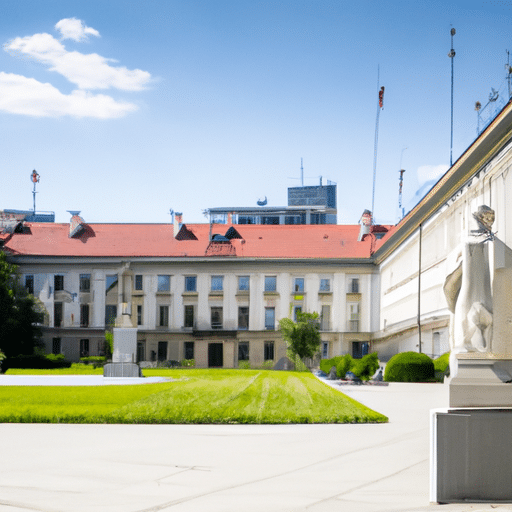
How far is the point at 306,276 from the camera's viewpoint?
69.4 meters

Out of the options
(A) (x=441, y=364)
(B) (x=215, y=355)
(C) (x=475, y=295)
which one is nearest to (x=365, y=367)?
(A) (x=441, y=364)

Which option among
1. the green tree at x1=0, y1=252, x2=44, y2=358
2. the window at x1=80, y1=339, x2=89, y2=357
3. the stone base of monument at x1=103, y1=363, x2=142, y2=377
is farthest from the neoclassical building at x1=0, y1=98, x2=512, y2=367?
the stone base of monument at x1=103, y1=363, x2=142, y2=377

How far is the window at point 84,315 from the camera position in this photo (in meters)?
69.9

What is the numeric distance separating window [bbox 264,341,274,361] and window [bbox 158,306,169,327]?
28.3 feet

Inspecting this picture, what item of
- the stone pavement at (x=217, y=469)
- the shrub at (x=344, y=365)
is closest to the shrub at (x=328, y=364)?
the shrub at (x=344, y=365)

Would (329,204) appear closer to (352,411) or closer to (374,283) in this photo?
(374,283)

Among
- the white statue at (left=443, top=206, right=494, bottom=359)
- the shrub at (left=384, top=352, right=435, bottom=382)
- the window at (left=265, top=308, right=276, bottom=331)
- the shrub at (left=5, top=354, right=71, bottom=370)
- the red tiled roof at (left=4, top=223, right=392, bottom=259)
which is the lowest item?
the shrub at (left=5, top=354, right=71, bottom=370)

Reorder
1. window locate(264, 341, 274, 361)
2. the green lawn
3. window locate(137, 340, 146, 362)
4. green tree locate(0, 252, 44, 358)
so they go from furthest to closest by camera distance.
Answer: window locate(137, 340, 146, 362) < window locate(264, 341, 274, 361) < green tree locate(0, 252, 44, 358) < the green lawn

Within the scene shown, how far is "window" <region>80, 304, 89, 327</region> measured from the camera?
229 ft

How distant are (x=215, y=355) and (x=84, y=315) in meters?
11.6

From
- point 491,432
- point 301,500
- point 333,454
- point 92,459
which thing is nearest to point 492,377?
point 491,432

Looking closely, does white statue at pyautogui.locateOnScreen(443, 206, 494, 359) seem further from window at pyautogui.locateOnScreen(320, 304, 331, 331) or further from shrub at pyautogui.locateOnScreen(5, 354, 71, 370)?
window at pyautogui.locateOnScreen(320, 304, 331, 331)

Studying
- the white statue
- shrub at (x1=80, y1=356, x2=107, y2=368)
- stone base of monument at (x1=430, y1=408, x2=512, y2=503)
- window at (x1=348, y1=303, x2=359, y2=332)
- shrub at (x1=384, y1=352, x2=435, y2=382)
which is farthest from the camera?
window at (x1=348, y1=303, x2=359, y2=332)

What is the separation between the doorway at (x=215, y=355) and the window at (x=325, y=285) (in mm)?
9579
